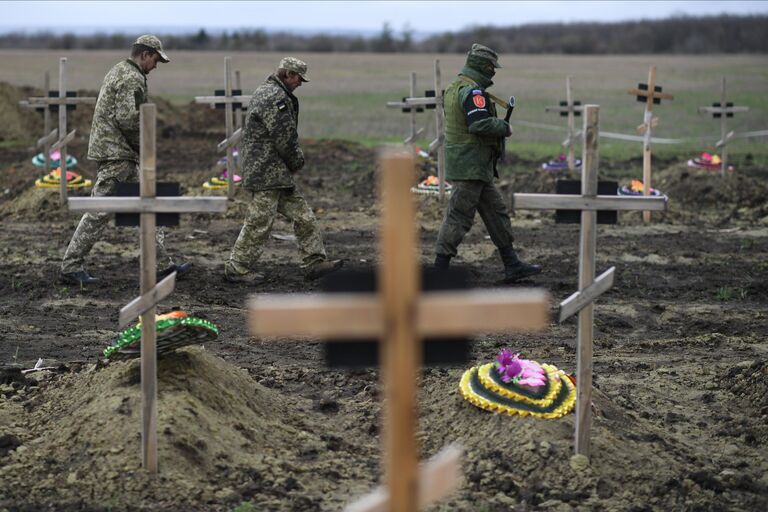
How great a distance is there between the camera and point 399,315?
362cm

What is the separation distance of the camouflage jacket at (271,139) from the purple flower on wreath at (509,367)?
4.70 metres

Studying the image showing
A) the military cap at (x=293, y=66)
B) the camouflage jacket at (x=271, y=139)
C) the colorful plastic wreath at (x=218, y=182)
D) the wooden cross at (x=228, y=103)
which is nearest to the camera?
the military cap at (x=293, y=66)

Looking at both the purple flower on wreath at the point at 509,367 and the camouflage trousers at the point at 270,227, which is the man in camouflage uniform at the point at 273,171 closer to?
the camouflage trousers at the point at 270,227

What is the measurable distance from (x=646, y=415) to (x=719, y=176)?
11772 mm

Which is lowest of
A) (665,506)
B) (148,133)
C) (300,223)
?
(665,506)

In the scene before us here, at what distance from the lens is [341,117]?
36500mm

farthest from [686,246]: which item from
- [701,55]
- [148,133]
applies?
[701,55]

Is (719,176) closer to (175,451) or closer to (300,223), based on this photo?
(300,223)

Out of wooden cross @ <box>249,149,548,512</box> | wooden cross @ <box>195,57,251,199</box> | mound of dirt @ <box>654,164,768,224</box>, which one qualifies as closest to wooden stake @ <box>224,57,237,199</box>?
wooden cross @ <box>195,57,251,199</box>

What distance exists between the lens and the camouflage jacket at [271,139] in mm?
11117

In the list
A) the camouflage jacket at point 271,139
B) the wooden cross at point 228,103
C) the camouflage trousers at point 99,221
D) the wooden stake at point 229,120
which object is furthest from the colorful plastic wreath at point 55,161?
the camouflage jacket at point 271,139

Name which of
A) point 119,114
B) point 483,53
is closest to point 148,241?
point 119,114

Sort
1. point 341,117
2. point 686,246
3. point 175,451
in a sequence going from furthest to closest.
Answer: point 341,117 → point 686,246 → point 175,451

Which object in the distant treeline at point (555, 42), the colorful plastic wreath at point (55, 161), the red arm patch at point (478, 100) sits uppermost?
the distant treeline at point (555, 42)
